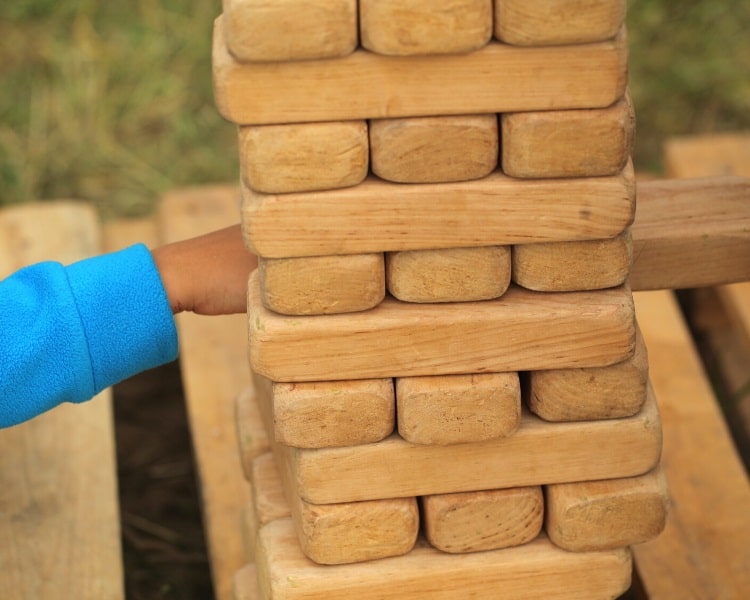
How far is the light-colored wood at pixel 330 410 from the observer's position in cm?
150

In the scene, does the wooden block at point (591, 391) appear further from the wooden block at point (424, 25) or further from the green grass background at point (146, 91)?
the green grass background at point (146, 91)

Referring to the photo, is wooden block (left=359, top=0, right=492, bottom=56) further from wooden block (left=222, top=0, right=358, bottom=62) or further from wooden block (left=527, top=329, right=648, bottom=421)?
wooden block (left=527, top=329, right=648, bottom=421)

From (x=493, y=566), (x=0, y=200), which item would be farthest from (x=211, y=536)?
(x=0, y=200)

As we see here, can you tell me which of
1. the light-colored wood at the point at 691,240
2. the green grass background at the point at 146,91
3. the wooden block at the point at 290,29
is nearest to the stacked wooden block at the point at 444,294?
the wooden block at the point at 290,29

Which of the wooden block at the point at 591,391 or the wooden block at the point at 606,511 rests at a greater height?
the wooden block at the point at 591,391

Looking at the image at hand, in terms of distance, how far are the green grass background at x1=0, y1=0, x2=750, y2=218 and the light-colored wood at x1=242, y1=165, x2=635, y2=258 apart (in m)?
2.11

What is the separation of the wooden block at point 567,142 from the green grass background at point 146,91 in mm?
2163

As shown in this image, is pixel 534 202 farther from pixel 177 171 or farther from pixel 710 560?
pixel 177 171

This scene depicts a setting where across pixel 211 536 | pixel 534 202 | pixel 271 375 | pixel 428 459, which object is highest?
pixel 534 202

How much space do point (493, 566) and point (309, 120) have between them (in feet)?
2.13

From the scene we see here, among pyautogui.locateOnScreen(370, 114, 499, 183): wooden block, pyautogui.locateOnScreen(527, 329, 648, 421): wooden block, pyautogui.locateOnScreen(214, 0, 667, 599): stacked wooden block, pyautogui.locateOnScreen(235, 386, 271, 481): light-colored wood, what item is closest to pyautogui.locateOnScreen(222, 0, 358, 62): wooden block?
pyautogui.locateOnScreen(214, 0, 667, 599): stacked wooden block

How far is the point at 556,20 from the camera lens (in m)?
1.29

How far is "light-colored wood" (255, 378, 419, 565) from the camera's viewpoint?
1587 mm

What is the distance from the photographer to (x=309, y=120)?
52.7 inches
